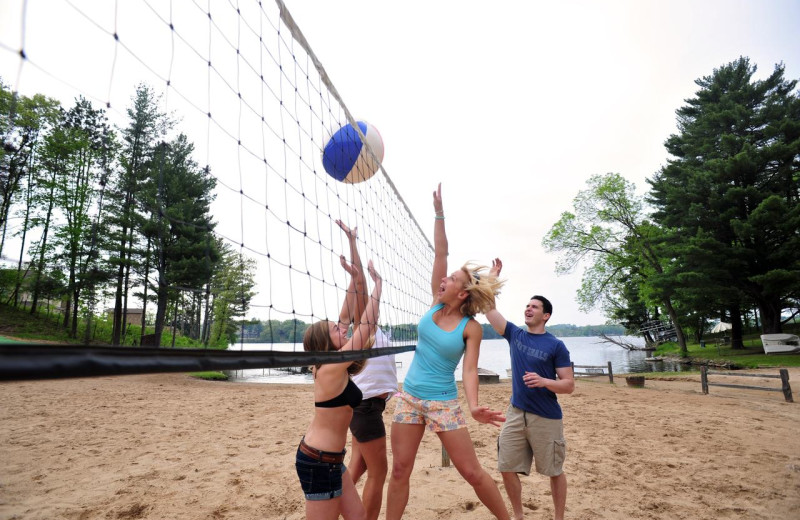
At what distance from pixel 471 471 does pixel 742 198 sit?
69.4ft

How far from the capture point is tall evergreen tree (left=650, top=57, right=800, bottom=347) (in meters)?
15.8

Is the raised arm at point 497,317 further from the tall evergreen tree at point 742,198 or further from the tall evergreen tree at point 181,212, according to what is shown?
the tall evergreen tree at point 742,198

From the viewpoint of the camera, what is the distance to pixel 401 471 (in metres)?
2.06

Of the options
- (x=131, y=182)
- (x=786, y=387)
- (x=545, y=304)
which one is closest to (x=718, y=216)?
(x=786, y=387)

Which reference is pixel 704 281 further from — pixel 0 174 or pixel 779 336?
pixel 0 174

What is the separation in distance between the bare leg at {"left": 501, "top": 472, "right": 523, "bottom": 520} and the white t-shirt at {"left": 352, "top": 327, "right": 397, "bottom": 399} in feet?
3.05

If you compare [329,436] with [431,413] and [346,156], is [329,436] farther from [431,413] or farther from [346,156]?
[346,156]

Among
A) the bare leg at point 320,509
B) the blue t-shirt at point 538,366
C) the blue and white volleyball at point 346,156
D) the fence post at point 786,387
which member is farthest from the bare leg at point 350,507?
the fence post at point 786,387

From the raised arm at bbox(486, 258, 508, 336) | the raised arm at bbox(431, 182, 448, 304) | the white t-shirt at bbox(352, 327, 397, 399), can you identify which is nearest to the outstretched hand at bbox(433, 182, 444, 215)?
the raised arm at bbox(431, 182, 448, 304)

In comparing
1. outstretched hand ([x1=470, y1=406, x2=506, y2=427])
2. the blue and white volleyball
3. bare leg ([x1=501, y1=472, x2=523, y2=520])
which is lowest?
bare leg ([x1=501, y1=472, x2=523, y2=520])

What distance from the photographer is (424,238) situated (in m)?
5.60

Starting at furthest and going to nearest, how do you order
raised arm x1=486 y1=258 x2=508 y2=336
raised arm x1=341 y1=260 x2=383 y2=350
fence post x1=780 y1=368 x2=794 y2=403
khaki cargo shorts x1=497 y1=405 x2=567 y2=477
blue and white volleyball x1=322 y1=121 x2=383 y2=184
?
fence post x1=780 y1=368 x2=794 y2=403 < blue and white volleyball x1=322 y1=121 x2=383 y2=184 < raised arm x1=486 y1=258 x2=508 y2=336 < khaki cargo shorts x1=497 y1=405 x2=567 y2=477 < raised arm x1=341 y1=260 x2=383 y2=350

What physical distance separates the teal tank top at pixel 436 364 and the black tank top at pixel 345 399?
368 millimetres

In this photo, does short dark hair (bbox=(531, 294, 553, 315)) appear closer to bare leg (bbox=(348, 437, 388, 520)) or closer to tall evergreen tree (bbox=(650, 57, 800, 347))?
bare leg (bbox=(348, 437, 388, 520))
